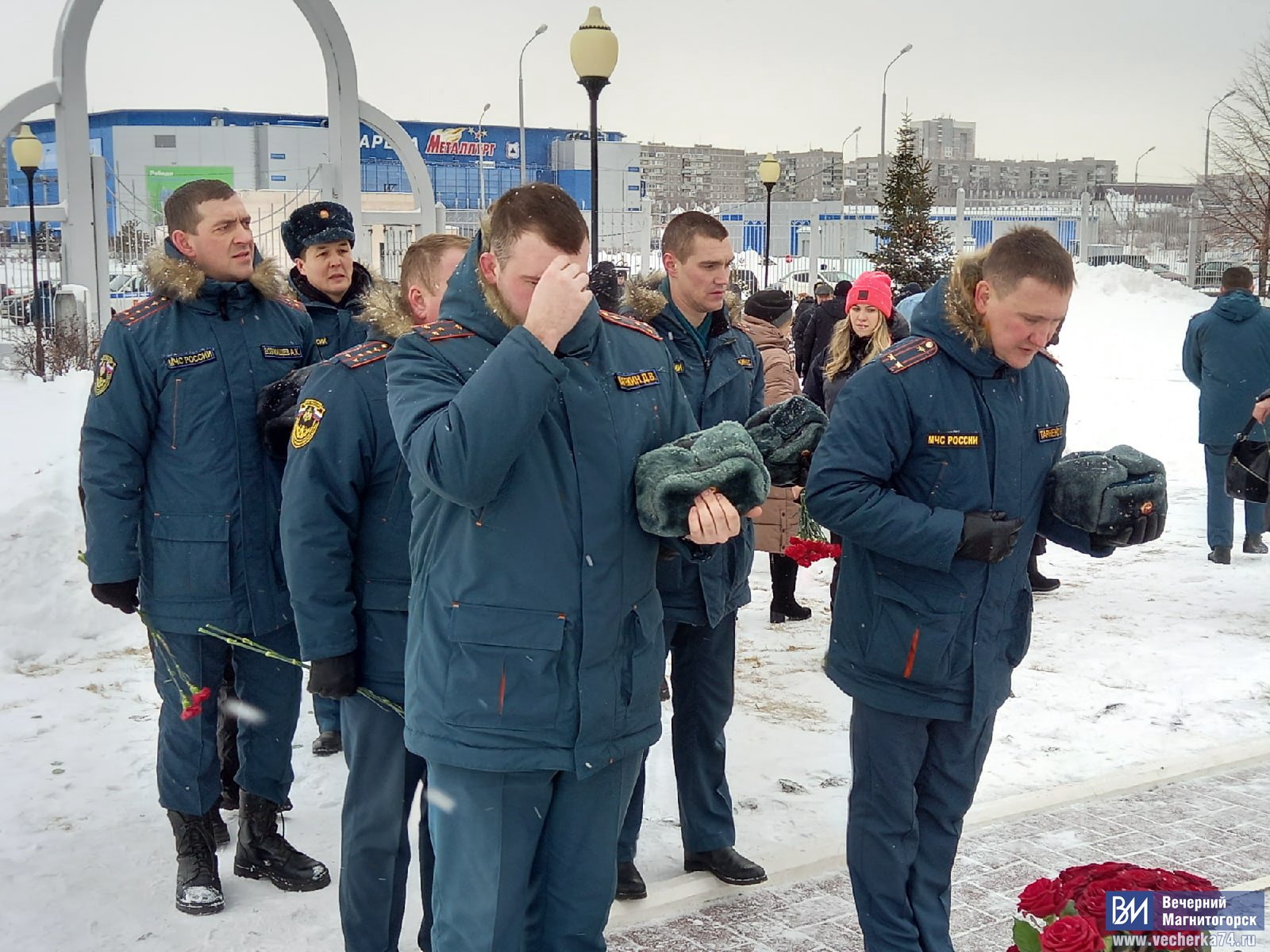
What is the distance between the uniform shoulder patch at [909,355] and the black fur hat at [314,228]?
2303mm

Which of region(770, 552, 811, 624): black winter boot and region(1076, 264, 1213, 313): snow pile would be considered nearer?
region(770, 552, 811, 624): black winter boot

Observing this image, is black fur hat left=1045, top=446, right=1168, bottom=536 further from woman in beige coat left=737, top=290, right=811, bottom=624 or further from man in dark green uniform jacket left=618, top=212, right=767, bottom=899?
woman in beige coat left=737, top=290, right=811, bottom=624

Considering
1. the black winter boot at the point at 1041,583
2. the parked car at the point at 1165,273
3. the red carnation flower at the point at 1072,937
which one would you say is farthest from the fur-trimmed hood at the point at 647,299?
→ the parked car at the point at 1165,273

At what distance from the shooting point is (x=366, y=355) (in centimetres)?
337

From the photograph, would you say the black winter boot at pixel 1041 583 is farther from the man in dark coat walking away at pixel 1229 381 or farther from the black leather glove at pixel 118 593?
the black leather glove at pixel 118 593

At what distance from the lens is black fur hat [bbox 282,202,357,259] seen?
15.5 ft

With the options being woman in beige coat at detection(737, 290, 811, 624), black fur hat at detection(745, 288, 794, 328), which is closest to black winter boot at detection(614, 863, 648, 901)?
woman in beige coat at detection(737, 290, 811, 624)

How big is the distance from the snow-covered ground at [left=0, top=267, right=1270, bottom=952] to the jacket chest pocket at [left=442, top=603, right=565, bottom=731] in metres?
1.57

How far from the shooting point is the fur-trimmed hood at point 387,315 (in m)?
3.43

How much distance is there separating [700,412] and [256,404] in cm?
143

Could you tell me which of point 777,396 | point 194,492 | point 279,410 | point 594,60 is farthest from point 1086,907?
point 594,60

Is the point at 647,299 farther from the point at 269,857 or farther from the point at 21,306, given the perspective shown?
the point at 21,306

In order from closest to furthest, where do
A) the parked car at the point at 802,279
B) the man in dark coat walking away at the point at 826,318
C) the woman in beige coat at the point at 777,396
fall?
1. the woman in beige coat at the point at 777,396
2. the man in dark coat walking away at the point at 826,318
3. the parked car at the point at 802,279

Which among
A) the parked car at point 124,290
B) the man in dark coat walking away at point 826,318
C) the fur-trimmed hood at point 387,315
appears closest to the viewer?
the fur-trimmed hood at point 387,315
